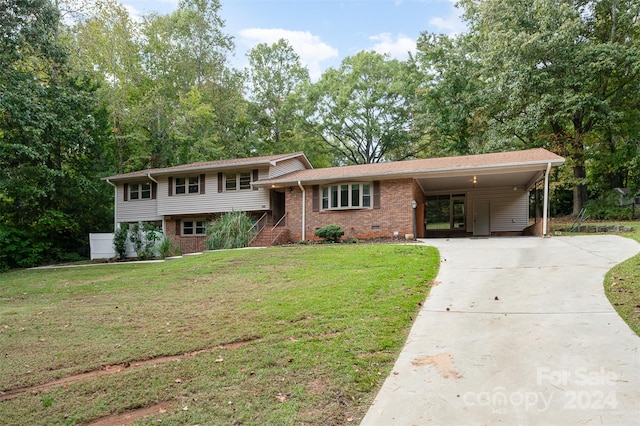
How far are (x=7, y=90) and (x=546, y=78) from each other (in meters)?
21.9

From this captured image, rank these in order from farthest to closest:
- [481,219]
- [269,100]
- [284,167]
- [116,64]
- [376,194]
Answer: [269,100]
[116,64]
[284,167]
[481,219]
[376,194]

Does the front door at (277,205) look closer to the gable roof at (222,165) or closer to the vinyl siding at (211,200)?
the vinyl siding at (211,200)

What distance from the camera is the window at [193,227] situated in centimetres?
1886

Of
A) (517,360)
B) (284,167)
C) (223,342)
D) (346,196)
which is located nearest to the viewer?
(517,360)

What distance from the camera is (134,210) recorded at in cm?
1972

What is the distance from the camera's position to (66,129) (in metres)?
15.4

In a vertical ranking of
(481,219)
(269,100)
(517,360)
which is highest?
(269,100)

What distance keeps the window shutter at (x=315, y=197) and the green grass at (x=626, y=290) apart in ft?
33.7

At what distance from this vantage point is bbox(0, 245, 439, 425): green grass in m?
2.88

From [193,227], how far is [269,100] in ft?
46.1

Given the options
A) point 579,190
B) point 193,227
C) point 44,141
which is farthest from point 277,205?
point 579,190

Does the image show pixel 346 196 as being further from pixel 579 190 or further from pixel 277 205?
pixel 579 190

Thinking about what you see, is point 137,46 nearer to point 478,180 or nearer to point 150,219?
point 150,219

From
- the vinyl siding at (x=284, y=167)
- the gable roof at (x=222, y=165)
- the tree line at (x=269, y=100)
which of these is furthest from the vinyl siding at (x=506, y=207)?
the gable roof at (x=222, y=165)
